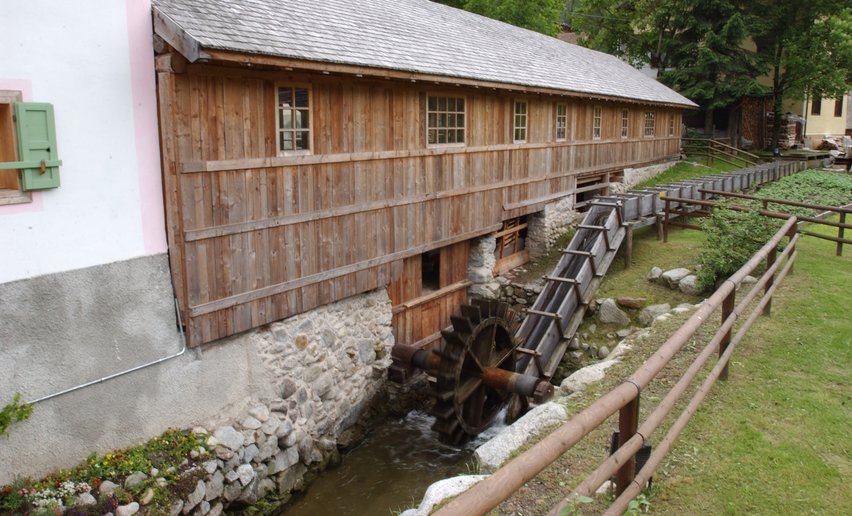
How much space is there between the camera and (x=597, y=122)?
Answer: 54.4 ft

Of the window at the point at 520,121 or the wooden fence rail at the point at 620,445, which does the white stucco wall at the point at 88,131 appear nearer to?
the wooden fence rail at the point at 620,445

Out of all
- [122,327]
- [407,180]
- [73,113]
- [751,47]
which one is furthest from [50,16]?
[751,47]

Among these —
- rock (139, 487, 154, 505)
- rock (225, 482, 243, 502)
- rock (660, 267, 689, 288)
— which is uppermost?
rock (660, 267, 689, 288)

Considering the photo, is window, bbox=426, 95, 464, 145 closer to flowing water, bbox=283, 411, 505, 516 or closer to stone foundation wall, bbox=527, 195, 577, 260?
stone foundation wall, bbox=527, 195, 577, 260

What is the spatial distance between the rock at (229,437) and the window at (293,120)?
3.17 meters

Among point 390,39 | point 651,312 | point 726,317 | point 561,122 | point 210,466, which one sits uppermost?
point 390,39

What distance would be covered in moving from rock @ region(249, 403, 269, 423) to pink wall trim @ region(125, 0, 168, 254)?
2091mm

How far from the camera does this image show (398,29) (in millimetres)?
10750

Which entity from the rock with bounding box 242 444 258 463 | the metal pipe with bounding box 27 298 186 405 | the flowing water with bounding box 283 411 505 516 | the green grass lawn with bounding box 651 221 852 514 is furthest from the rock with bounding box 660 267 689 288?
the metal pipe with bounding box 27 298 186 405

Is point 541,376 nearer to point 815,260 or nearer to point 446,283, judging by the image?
point 446,283

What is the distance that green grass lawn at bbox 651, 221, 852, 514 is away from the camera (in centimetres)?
389

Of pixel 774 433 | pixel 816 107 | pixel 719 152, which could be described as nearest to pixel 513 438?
pixel 774 433

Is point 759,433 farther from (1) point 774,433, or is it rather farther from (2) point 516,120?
(2) point 516,120

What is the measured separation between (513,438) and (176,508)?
3214 mm
